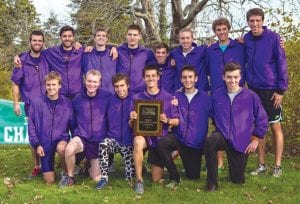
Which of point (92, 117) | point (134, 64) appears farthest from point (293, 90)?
point (92, 117)

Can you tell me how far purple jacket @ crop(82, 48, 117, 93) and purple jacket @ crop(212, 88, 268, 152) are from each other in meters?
2.13

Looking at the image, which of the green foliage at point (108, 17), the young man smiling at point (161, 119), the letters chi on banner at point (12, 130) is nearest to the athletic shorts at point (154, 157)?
the young man smiling at point (161, 119)

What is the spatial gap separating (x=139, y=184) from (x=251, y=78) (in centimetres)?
242

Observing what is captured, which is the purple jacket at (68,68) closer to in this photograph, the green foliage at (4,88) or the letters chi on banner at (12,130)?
the letters chi on banner at (12,130)

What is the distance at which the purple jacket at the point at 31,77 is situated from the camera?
831cm

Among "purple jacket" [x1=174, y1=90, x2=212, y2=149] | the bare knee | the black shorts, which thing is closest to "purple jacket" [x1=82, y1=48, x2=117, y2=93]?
the bare knee

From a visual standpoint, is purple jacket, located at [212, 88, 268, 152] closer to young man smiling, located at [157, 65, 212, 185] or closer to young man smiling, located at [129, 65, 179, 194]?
young man smiling, located at [157, 65, 212, 185]

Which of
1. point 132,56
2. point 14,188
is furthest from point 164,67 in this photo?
point 14,188

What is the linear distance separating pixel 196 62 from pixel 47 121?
258cm

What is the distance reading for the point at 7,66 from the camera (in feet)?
79.6

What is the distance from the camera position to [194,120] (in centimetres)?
733

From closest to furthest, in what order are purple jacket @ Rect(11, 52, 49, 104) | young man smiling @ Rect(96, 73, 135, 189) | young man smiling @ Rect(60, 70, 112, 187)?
young man smiling @ Rect(96, 73, 135, 189)
young man smiling @ Rect(60, 70, 112, 187)
purple jacket @ Rect(11, 52, 49, 104)

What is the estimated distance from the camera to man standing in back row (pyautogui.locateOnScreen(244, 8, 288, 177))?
7.37 meters

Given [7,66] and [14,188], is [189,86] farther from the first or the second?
[7,66]
